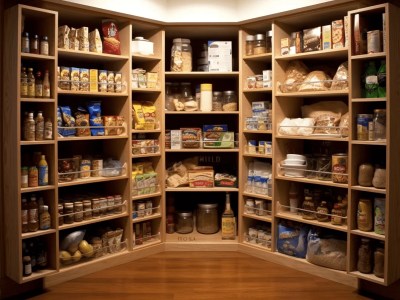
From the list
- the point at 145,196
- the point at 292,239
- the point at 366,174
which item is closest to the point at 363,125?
→ the point at 366,174

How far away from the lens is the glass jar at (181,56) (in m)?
3.57

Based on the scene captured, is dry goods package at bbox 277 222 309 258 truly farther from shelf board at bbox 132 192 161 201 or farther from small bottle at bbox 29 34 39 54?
small bottle at bbox 29 34 39 54

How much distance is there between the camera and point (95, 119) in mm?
3191

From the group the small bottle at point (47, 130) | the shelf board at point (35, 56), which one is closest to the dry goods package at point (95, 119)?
the small bottle at point (47, 130)

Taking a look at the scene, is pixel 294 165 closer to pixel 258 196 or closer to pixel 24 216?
pixel 258 196

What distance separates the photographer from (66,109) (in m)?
3.03

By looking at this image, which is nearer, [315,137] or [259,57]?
[315,137]

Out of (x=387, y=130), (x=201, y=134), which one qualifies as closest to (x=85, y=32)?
(x=201, y=134)

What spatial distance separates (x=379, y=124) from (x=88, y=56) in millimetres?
2069

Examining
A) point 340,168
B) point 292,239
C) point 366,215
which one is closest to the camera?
point 366,215

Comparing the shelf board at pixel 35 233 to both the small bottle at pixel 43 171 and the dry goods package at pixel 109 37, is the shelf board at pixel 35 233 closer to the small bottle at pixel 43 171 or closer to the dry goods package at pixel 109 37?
the small bottle at pixel 43 171

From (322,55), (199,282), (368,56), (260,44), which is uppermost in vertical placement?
(260,44)

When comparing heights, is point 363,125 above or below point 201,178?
above

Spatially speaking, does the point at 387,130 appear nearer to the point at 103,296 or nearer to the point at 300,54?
the point at 300,54
